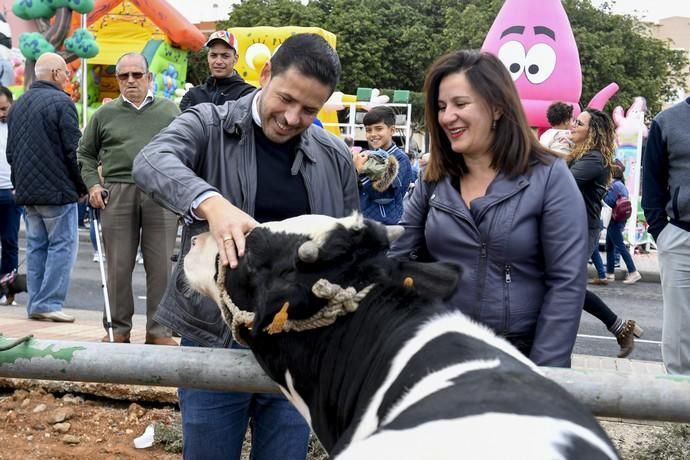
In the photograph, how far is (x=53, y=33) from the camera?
47.0 ft

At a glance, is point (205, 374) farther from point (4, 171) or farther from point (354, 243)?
point (4, 171)

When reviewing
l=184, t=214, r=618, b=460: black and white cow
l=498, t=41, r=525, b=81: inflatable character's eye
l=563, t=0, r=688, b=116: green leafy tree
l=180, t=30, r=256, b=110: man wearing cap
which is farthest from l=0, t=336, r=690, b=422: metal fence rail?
l=563, t=0, r=688, b=116: green leafy tree

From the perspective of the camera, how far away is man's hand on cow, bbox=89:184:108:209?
5852 millimetres

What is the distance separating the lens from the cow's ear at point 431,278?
203 centimetres

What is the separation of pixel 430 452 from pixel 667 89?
139 ft

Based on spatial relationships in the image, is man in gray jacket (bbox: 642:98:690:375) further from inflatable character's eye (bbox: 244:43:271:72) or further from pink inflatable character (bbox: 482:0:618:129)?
inflatable character's eye (bbox: 244:43:271:72)

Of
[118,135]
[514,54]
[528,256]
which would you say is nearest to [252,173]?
[528,256]

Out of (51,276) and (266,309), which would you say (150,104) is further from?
(266,309)

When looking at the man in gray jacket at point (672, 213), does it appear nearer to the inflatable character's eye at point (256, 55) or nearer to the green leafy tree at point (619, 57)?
the inflatable character's eye at point (256, 55)

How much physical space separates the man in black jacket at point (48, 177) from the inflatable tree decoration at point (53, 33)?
22.7 feet

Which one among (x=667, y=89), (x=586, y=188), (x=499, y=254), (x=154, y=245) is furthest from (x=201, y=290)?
(x=667, y=89)

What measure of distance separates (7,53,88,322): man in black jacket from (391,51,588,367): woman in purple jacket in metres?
4.75

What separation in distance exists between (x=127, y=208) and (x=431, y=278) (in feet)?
14.1

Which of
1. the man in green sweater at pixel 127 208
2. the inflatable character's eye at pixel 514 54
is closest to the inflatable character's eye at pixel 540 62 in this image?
the inflatable character's eye at pixel 514 54
